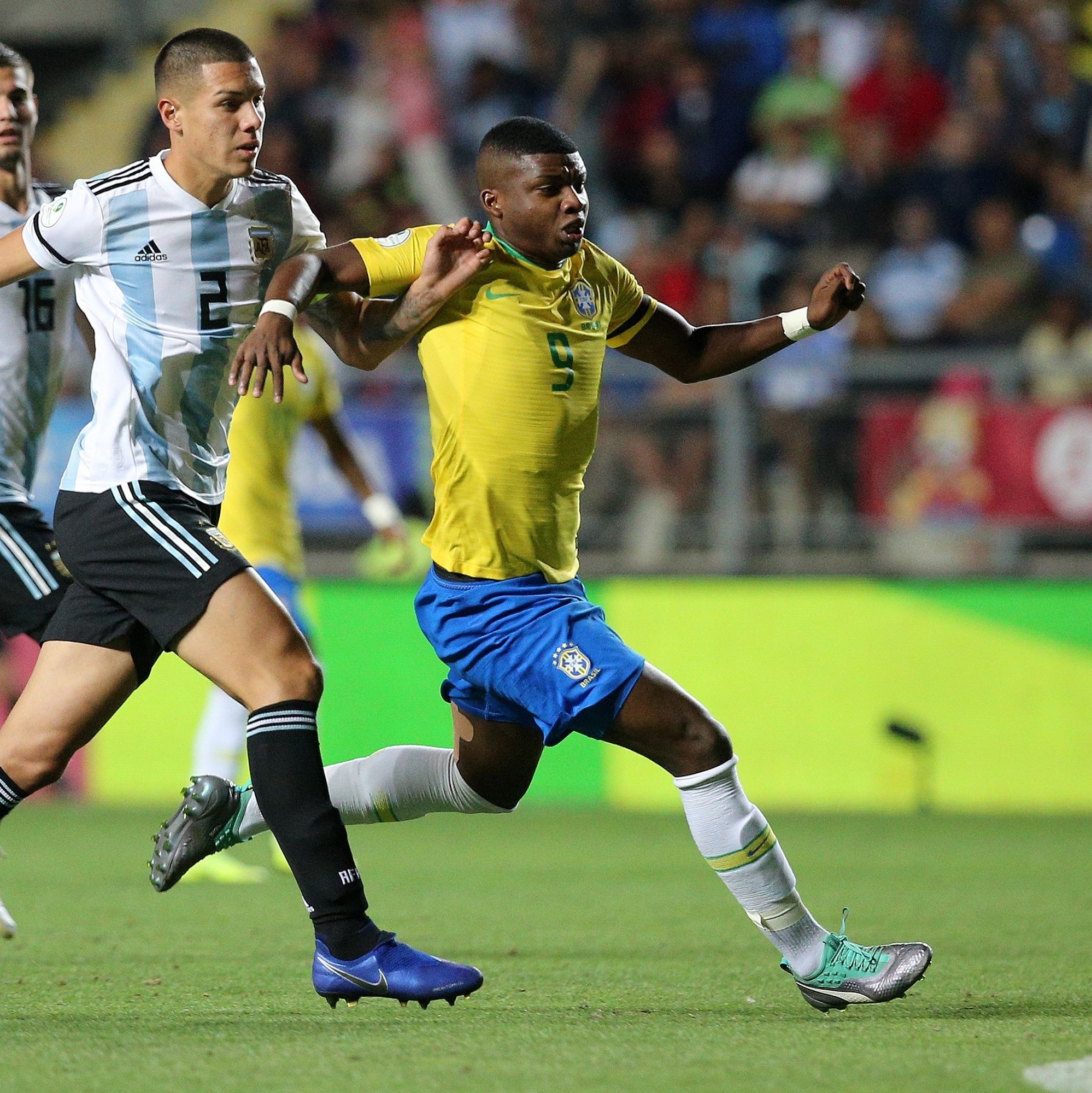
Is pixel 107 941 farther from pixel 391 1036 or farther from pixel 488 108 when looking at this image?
pixel 488 108

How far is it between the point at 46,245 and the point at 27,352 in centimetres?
114

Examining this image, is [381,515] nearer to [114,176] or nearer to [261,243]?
[261,243]

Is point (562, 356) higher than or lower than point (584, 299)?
lower

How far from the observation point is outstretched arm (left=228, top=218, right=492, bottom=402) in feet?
14.6

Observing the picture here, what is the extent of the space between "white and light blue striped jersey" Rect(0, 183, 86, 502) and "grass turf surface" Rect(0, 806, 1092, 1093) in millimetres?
1502

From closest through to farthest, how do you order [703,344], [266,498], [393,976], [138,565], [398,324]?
1. [393,976]
2. [138,565]
3. [398,324]
4. [703,344]
5. [266,498]

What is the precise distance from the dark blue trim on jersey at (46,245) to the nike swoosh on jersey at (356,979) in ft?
5.91

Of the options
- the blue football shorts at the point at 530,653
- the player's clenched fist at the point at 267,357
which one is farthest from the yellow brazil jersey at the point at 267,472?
the player's clenched fist at the point at 267,357

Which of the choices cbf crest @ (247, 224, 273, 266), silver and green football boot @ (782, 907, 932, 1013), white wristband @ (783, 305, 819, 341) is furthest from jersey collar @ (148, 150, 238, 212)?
silver and green football boot @ (782, 907, 932, 1013)

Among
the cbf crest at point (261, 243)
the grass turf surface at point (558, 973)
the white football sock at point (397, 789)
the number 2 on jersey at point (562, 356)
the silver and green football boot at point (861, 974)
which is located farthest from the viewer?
the white football sock at point (397, 789)

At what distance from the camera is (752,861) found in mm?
4613

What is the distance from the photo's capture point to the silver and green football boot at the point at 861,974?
453 cm

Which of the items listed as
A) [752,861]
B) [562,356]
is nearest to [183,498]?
[562,356]

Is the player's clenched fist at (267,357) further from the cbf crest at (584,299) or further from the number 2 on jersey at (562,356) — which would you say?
the cbf crest at (584,299)
